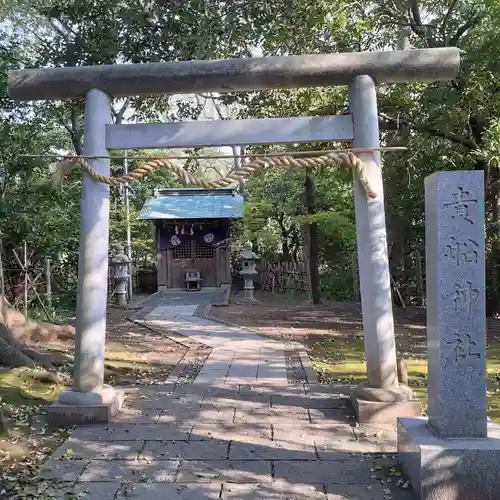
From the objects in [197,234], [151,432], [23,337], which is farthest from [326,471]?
[197,234]

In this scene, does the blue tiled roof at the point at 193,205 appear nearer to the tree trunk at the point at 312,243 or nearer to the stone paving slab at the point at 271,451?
the tree trunk at the point at 312,243

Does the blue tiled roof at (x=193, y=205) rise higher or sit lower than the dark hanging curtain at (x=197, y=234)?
higher

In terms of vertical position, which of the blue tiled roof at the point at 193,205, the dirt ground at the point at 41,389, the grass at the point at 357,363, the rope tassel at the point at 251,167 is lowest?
the grass at the point at 357,363

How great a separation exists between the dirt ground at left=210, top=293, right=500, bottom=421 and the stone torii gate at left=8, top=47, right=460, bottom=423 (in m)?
1.56

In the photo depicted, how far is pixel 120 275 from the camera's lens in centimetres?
1650

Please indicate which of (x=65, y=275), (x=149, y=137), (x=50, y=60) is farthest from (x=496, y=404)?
(x=65, y=275)

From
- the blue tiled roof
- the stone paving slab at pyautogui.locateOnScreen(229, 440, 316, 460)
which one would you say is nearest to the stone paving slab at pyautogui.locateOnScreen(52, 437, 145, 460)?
the stone paving slab at pyautogui.locateOnScreen(229, 440, 316, 460)

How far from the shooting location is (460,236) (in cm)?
359

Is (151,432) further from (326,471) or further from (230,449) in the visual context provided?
(326,471)

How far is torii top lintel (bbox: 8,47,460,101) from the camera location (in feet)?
16.9

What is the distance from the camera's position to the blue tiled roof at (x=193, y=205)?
19719mm

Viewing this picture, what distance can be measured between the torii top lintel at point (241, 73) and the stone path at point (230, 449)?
328 centimetres

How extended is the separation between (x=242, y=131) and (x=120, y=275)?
39.7 feet

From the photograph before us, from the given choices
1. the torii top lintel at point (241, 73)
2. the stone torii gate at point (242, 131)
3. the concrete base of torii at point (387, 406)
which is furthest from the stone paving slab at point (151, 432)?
the torii top lintel at point (241, 73)
